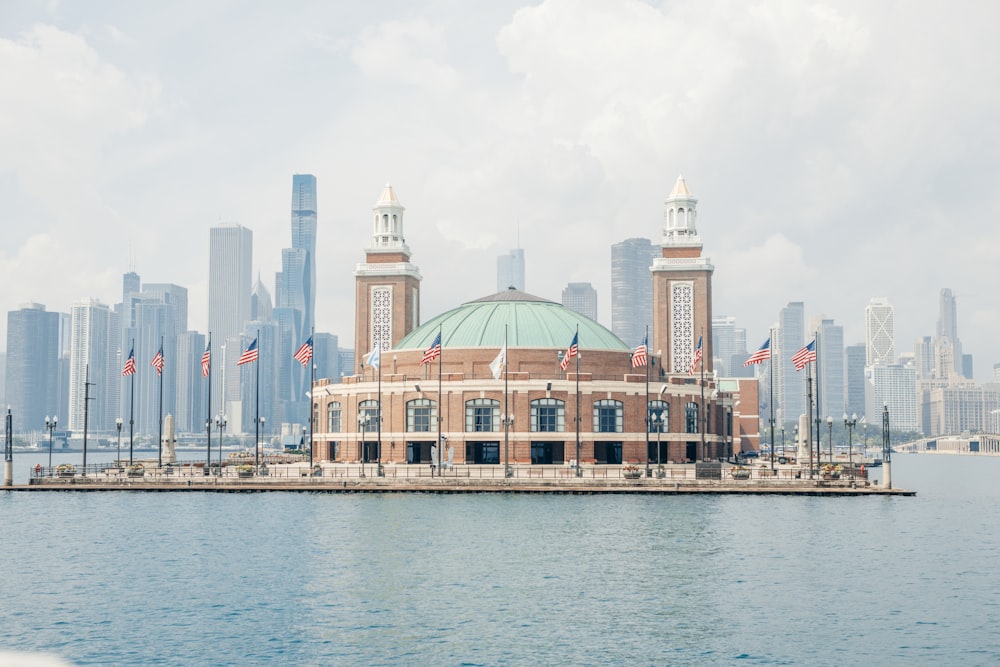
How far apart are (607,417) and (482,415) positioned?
43.4ft

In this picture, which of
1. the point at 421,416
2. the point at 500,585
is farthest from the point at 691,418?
the point at 500,585

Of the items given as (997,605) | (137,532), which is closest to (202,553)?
(137,532)

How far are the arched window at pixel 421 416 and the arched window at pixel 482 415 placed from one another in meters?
3.86

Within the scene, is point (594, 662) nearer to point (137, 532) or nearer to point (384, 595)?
point (384, 595)

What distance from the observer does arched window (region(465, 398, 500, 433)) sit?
124 m

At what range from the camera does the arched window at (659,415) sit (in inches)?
4983

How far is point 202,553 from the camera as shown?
64.0 meters

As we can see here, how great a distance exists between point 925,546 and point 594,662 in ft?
116

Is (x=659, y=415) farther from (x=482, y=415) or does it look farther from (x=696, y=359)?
(x=482, y=415)

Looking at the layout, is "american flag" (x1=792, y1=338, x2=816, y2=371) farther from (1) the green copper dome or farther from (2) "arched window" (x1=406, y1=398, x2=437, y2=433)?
(2) "arched window" (x1=406, y1=398, x2=437, y2=433)

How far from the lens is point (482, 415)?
408 feet

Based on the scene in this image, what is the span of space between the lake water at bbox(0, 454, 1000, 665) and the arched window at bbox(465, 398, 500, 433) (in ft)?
118

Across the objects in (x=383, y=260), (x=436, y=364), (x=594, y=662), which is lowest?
(x=594, y=662)

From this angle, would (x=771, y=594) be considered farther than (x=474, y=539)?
No
